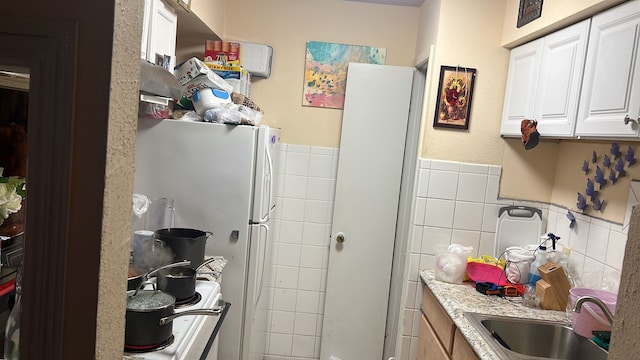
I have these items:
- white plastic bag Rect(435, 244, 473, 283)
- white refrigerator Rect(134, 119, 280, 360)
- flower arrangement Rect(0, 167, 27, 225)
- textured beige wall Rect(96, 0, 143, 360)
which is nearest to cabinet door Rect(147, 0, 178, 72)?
white refrigerator Rect(134, 119, 280, 360)

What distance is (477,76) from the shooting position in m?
2.50

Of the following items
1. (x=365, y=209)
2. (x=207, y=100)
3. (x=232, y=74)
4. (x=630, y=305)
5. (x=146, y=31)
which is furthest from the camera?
(x=365, y=209)

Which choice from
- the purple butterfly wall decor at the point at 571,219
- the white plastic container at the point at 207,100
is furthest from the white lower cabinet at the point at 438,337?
the white plastic container at the point at 207,100

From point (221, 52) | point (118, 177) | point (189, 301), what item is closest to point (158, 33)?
point (221, 52)

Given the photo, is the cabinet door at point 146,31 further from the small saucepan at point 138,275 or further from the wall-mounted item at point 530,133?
the wall-mounted item at point 530,133

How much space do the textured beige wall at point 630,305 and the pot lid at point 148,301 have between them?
45.7 inches

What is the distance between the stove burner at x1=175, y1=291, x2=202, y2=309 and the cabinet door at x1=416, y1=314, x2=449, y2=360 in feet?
3.76

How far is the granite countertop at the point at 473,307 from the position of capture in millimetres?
1775

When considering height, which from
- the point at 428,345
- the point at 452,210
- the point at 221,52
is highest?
the point at 221,52

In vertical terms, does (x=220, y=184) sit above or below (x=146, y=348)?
above

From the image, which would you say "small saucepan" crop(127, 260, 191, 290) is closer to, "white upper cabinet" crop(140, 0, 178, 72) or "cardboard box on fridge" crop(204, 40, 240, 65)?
"white upper cabinet" crop(140, 0, 178, 72)

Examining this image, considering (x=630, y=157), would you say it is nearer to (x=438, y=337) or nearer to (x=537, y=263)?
(x=537, y=263)

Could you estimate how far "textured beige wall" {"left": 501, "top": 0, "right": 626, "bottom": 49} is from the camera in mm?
1772

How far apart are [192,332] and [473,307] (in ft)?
4.07
